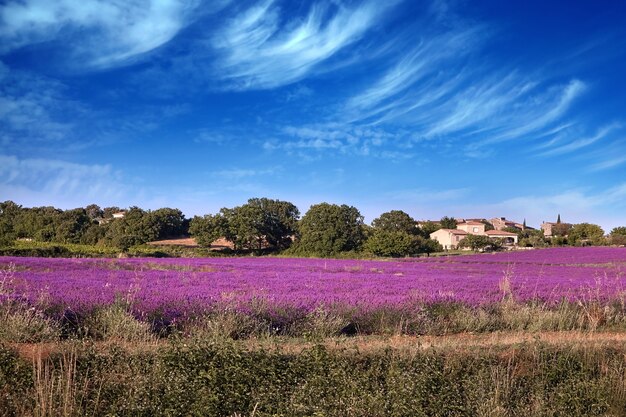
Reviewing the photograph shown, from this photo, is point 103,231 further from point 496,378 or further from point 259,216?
point 496,378

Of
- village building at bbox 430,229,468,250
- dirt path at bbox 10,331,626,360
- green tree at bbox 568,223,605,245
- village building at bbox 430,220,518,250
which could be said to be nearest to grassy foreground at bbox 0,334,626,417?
dirt path at bbox 10,331,626,360

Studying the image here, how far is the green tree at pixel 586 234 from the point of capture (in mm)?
69081

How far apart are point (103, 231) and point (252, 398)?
6680cm

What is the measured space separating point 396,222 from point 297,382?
287 ft

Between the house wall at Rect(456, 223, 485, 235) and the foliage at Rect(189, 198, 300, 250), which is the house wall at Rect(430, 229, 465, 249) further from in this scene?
the foliage at Rect(189, 198, 300, 250)

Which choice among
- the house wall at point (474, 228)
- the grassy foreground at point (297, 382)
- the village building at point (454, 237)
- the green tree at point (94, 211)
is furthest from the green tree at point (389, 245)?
the green tree at point (94, 211)

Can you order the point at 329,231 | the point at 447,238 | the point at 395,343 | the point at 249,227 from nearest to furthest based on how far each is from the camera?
1. the point at 395,343
2. the point at 329,231
3. the point at 249,227
4. the point at 447,238

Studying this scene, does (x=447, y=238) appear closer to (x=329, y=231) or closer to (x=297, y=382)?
(x=329, y=231)

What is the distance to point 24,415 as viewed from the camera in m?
4.93

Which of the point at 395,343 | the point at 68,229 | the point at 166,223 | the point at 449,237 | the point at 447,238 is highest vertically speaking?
the point at 166,223

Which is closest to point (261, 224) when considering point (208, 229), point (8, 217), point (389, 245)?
point (208, 229)

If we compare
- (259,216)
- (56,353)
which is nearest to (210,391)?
(56,353)

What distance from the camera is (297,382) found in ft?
20.0

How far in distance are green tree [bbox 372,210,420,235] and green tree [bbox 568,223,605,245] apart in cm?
2729
